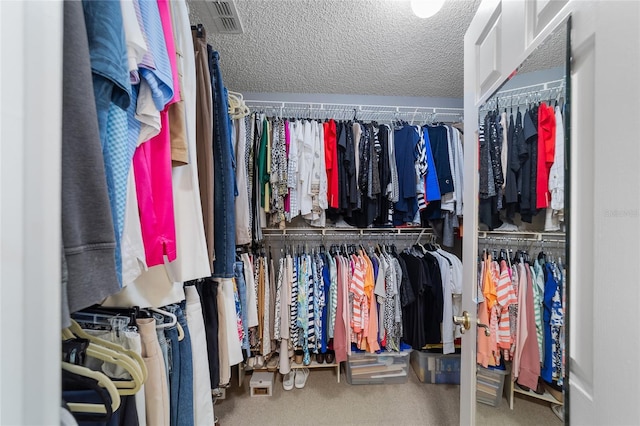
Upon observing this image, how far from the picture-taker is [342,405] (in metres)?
1.74

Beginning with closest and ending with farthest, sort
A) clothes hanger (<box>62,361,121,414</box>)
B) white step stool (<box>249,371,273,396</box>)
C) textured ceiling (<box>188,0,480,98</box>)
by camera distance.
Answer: clothes hanger (<box>62,361,121,414</box>)
textured ceiling (<box>188,0,480,98</box>)
white step stool (<box>249,371,273,396</box>)

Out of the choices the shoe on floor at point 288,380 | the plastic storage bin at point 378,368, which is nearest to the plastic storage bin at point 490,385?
the plastic storage bin at point 378,368

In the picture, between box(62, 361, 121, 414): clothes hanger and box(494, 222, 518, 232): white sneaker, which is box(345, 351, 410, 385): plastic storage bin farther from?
box(62, 361, 121, 414): clothes hanger

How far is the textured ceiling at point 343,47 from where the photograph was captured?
138 centimetres

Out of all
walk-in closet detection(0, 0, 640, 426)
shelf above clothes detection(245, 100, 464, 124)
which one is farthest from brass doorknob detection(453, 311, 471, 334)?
shelf above clothes detection(245, 100, 464, 124)

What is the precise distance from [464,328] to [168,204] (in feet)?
3.52

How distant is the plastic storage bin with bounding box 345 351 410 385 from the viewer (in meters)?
1.92

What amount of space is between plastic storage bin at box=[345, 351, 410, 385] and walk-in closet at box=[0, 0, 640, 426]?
18 mm

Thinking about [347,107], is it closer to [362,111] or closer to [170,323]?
[362,111]

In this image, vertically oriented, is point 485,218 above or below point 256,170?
below

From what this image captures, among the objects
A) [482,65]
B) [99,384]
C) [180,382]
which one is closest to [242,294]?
[180,382]
